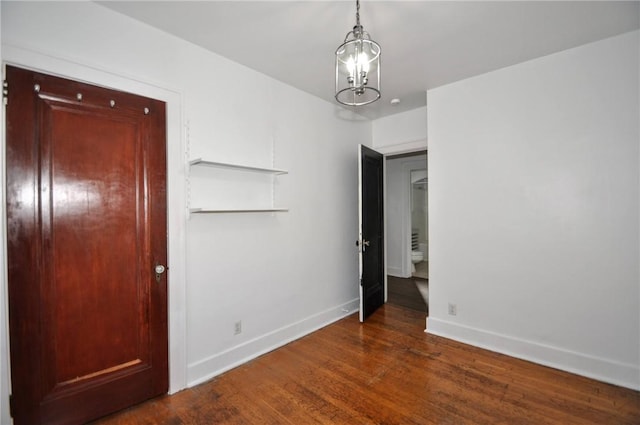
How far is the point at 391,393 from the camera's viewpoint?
2.21 meters

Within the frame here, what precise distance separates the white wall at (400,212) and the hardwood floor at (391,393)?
308 cm

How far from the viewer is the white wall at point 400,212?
235 inches

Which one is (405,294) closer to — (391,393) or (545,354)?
(545,354)

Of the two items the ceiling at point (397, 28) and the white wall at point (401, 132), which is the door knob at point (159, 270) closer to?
the ceiling at point (397, 28)

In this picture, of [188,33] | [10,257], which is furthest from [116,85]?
[10,257]

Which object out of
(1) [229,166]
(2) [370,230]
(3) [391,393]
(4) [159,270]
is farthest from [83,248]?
(2) [370,230]

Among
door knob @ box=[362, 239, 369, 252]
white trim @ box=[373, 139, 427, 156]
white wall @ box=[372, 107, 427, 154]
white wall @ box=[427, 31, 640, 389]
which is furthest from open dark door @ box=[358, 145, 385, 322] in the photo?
white wall @ box=[427, 31, 640, 389]

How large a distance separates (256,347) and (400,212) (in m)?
4.19

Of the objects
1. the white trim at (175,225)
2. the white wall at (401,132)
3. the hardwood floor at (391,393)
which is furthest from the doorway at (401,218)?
the white trim at (175,225)

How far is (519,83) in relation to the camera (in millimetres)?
2766

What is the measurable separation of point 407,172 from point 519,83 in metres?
3.34

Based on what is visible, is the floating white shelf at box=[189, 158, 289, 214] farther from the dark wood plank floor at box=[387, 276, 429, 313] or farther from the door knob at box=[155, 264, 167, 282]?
the dark wood plank floor at box=[387, 276, 429, 313]

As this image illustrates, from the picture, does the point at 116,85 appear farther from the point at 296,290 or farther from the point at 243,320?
the point at 296,290

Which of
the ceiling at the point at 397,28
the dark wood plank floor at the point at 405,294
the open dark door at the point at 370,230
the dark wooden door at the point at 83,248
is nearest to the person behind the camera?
the dark wooden door at the point at 83,248
